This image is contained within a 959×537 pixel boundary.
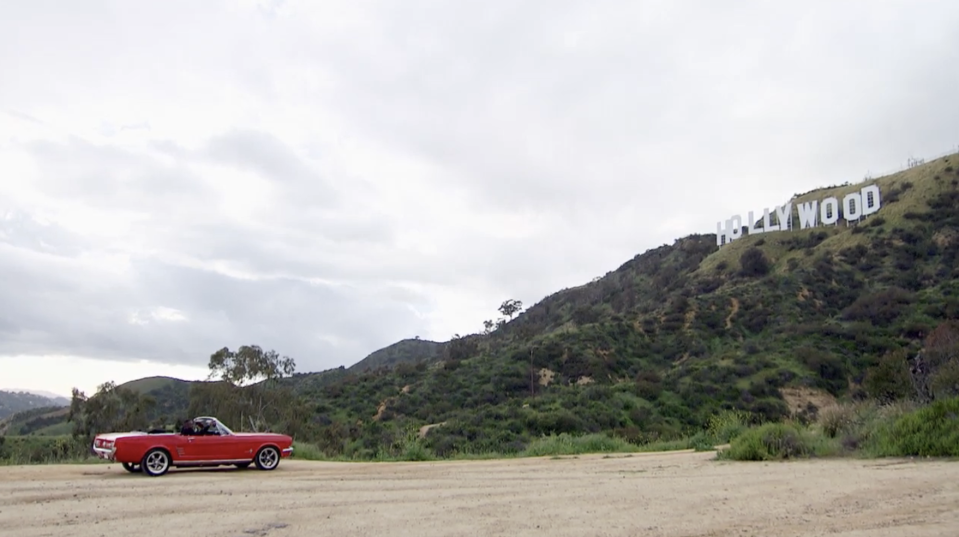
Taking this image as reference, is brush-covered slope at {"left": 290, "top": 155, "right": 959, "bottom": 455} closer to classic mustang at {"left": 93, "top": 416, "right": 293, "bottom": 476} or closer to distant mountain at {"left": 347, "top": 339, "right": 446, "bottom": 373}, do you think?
classic mustang at {"left": 93, "top": 416, "right": 293, "bottom": 476}

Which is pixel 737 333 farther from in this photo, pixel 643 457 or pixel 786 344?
pixel 643 457

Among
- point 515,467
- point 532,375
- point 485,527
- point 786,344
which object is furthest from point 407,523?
point 786,344

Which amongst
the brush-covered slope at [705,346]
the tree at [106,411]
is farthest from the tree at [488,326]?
the tree at [106,411]

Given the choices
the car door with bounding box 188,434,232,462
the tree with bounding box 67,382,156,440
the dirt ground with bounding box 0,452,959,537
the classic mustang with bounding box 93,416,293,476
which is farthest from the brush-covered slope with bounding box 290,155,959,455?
the dirt ground with bounding box 0,452,959,537

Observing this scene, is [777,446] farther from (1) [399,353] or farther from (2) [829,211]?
(1) [399,353]

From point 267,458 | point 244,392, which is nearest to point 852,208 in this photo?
point 244,392

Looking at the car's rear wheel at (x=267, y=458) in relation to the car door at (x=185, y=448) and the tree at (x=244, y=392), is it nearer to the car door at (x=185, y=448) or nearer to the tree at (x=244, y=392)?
the car door at (x=185, y=448)

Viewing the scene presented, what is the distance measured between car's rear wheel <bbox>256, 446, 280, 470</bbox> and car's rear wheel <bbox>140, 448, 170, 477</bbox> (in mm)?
1906

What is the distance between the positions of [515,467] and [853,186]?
284ft

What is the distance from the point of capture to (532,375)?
46500 mm

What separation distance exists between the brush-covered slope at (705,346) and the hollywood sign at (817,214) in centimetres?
117

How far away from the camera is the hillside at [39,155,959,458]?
35094 mm

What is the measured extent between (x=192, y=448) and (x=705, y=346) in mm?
41753

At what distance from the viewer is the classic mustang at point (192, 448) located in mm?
14586
